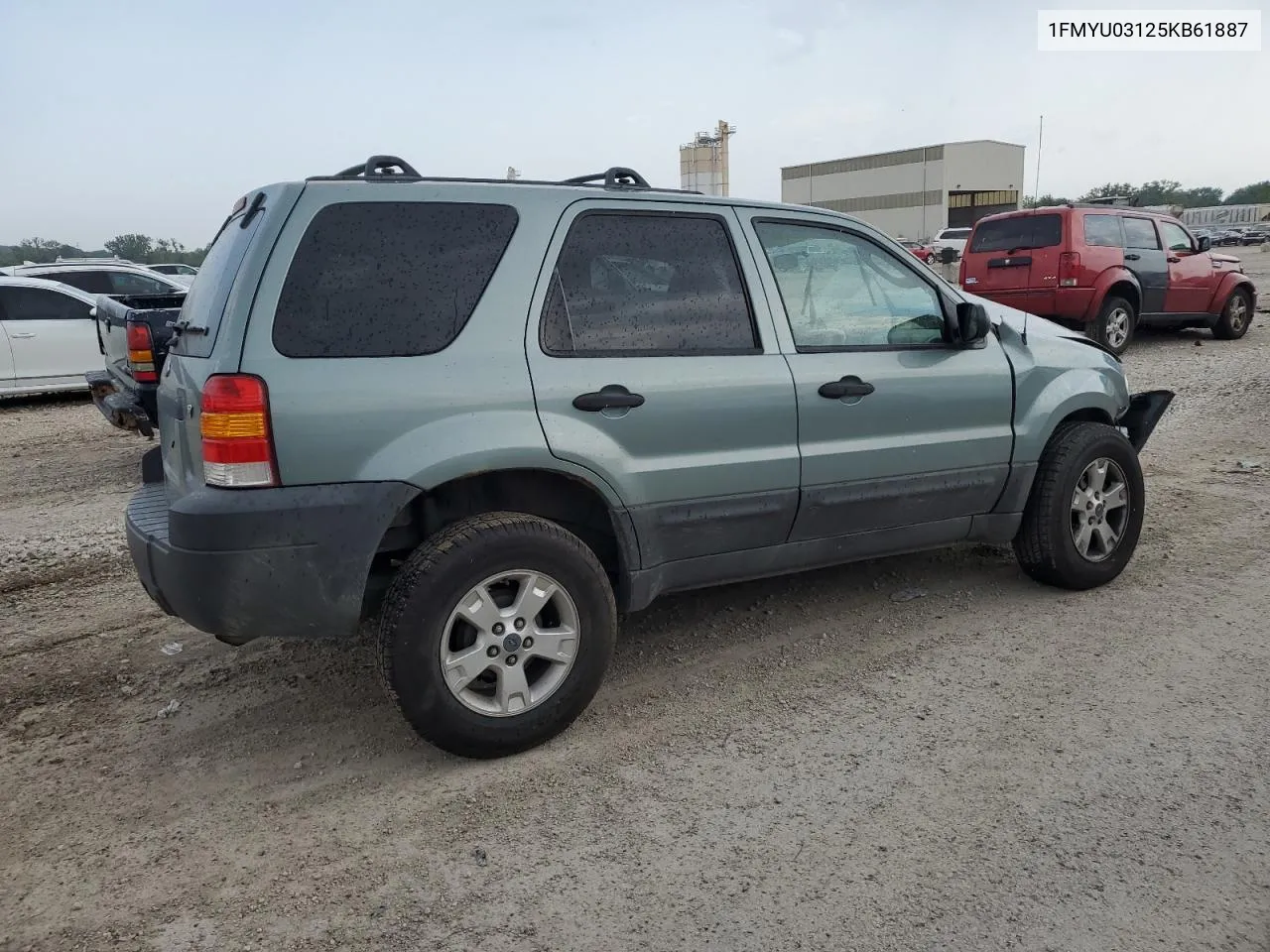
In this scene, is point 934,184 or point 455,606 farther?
point 934,184

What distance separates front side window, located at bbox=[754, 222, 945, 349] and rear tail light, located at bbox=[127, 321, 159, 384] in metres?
4.63

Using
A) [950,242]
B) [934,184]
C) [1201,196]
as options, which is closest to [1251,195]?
[1201,196]

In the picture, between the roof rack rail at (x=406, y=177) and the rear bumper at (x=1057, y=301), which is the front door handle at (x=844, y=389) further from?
the rear bumper at (x=1057, y=301)

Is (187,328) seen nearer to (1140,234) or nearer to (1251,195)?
(1140,234)

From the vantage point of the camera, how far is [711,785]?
306cm

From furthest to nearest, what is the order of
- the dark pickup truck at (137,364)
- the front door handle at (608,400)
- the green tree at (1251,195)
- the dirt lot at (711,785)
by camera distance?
1. the green tree at (1251,195)
2. the dark pickup truck at (137,364)
3. the front door handle at (608,400)
4. the dirt lot at (711,785)

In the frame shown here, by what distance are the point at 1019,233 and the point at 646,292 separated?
Result: 10.1m

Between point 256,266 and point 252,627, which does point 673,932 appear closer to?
point 252,627

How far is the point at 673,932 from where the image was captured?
7.90ft

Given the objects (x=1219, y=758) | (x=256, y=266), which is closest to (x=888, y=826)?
(x=1219, y=758)

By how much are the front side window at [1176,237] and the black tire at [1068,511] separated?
32.0 ft

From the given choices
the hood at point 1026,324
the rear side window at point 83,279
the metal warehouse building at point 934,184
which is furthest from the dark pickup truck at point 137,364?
the metal warehouse building at point 934,184

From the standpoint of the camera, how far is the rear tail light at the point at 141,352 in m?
6.52

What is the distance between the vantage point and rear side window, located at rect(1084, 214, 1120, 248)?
11773 mm
